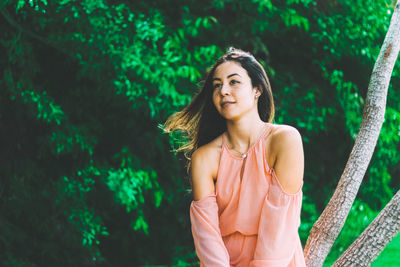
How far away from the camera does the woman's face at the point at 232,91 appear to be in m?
2.10

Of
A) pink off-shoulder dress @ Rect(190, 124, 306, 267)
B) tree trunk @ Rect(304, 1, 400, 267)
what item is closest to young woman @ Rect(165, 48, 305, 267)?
pink off-shoulder dress @ Rect(190, 124, 306, 267)

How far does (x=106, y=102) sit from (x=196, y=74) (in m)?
0.87

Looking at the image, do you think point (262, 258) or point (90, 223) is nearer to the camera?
point (262, 258)

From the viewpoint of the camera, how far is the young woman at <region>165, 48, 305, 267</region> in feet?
6.57

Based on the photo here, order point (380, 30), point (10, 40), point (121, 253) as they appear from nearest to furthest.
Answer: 1. point (10, 40)
2. point (380, 30)
3. point (121, 253)

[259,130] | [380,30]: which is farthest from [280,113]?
[259,130]

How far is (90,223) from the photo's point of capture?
3826mm

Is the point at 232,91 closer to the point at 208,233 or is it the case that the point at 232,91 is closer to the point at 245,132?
the point at 245,132

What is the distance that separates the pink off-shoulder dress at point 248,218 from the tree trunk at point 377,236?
31 cm

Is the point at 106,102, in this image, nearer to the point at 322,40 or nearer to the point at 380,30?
the point at 322,40

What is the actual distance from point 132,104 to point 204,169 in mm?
1762

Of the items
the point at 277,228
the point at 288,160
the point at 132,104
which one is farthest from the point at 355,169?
the point at 132,104

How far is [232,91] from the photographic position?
6.91 feet

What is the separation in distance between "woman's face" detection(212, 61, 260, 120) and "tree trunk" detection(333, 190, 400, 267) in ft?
2.62
